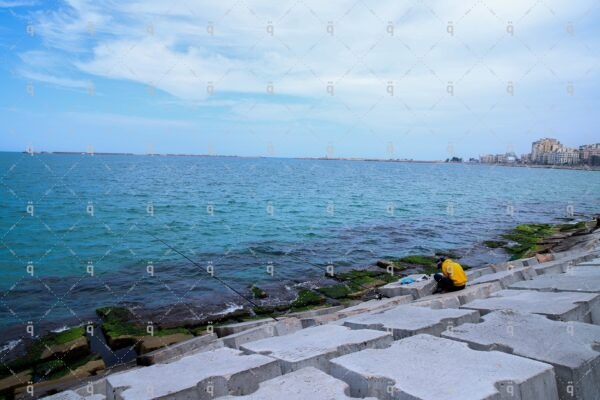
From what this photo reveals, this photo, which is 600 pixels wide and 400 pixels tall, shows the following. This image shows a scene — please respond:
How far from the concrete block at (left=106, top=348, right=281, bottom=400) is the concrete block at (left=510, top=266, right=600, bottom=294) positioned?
16.4 feet

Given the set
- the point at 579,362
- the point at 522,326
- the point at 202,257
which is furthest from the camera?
the point at 202,257

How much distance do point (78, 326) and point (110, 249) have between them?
9223mm

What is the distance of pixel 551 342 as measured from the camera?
167 inches

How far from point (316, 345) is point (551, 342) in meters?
2.38

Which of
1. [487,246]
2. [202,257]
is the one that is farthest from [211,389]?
[487,246]

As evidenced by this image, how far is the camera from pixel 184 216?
95.2 ft

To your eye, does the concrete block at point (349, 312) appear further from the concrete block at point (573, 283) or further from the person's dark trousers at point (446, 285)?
the concrete block at point (573, 283)

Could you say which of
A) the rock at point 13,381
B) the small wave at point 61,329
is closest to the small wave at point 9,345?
the small wave at point 61,329

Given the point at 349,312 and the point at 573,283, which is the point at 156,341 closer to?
the point at 349,312

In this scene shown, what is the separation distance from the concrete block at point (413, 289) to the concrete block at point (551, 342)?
432cm

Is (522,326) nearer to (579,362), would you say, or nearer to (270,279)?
(579,362)

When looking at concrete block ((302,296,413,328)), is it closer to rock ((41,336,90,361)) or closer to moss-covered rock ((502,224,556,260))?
rock ((41,336,90,361))

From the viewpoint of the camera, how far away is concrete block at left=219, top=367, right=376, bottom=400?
3.35 m

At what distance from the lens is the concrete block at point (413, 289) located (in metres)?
9.60
